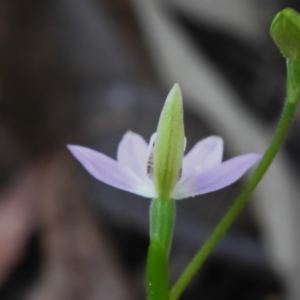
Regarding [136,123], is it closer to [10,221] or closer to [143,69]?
[143,69]

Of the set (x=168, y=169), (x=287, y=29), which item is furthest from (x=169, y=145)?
(x=287, y=29)

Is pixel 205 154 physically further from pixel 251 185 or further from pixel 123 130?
pixel 123 130

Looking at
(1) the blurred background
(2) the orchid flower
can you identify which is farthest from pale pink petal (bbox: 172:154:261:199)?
(1) the blurred background

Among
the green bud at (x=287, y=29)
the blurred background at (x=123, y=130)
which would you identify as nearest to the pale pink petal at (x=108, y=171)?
the green bud at (x=287, y=29)

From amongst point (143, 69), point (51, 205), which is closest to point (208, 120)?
point (143, 69)

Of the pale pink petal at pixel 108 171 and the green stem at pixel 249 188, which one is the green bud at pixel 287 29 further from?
the pale pink petal at pixel 108 171

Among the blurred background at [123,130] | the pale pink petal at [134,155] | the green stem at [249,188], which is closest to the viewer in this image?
the green stem at [249,188]
